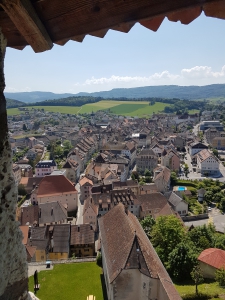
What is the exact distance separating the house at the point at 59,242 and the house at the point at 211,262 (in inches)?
570

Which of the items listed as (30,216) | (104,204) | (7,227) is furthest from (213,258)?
(7,227)

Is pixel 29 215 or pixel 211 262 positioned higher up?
pixel 211 262

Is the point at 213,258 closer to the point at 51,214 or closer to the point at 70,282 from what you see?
the point at 70,282

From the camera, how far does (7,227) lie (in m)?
3.00

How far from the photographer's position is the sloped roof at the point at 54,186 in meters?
45.0

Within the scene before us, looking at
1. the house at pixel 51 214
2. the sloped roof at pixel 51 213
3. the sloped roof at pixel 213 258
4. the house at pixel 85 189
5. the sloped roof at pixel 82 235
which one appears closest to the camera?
the sloped roof at pixel 213 258

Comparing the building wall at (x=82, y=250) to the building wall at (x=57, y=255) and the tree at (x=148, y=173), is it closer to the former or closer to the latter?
the building wall at (x=57, y=255)

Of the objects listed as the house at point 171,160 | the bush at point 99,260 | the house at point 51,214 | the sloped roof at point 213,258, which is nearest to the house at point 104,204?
the house at point 51,214

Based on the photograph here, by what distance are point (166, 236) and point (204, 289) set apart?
6723 mm

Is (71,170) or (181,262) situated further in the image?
(71,170)

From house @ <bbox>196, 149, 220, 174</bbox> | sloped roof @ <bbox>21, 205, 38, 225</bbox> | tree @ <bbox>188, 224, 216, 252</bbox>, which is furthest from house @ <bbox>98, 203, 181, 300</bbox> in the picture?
house @ <bbox>196, 149, 220, 174</bbox>

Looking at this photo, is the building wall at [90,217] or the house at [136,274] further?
the building wall at [90,217]

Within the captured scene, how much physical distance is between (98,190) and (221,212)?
2052 centimetres

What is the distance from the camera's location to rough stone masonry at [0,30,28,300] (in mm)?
2906
